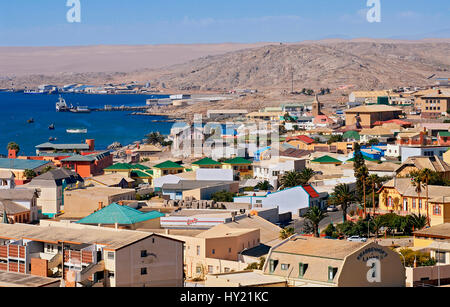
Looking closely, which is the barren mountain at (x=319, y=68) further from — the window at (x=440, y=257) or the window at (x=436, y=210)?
the window at (x=440, y=257)

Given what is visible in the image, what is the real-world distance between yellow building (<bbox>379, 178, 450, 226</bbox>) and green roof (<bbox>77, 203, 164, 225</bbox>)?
7.62 metres

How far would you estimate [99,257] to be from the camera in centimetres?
1452

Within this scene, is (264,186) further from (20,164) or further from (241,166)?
(20,164)

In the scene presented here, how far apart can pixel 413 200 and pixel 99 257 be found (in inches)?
496

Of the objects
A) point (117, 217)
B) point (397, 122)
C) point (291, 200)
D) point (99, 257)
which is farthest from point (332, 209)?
point (397, 122)

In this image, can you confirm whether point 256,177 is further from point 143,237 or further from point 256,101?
point 256,101

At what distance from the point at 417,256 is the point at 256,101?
84371mm

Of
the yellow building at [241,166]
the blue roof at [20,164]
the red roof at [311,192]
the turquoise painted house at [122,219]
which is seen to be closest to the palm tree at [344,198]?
the red roof at [311,192]

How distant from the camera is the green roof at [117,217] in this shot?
798 inches

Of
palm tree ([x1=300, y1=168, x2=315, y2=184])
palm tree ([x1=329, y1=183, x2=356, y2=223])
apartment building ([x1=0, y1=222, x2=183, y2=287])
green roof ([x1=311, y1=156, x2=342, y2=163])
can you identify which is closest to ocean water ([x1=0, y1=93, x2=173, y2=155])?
green roof ([x1=311, y1=156, x2=342, y2=163])

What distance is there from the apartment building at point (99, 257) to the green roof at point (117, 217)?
11.3 ft

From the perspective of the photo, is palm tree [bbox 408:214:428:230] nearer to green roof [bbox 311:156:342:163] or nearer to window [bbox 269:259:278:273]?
window [bbox 269:259:278:273]
